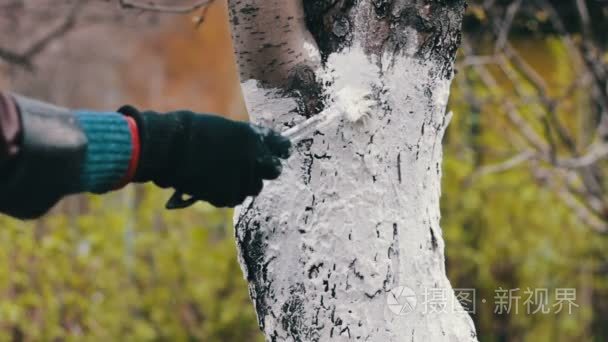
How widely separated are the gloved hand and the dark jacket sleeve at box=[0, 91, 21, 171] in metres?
0.21

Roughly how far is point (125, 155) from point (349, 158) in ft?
1.70

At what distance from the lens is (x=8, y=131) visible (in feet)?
4.16

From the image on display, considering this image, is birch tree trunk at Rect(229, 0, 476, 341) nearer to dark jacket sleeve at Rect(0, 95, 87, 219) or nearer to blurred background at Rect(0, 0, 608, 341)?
dark jacket sleeve at Rect(0, 95, 87, 219)

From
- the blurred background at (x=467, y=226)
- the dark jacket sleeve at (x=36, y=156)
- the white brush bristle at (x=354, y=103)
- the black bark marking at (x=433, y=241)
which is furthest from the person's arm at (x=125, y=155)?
the blurred background at (x=467, y=226)

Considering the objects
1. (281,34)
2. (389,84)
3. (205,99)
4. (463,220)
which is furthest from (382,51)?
(205,99)

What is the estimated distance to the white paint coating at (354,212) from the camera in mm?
1729

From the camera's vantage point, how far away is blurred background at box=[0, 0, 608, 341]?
3957mm

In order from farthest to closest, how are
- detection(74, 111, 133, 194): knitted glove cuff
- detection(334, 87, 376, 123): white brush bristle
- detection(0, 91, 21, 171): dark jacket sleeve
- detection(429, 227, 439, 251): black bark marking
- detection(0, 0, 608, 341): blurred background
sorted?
1. detection(0, 0, 608, 341): blurred background
2. detection(429, 227, 439, 251): black bark marking
3. detection(334, 87, 376, 123): white brush bristle
4. detection(74, 111, 133, 194): knitted glove cuff
5. detection(0, 91, 21, 171): dark jacket sleeve

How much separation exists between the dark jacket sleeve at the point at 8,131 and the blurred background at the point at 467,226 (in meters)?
2.25

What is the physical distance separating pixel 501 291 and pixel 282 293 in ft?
11.2

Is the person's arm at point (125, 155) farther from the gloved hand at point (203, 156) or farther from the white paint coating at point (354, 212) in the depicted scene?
the white paint coating at point (354, 212)

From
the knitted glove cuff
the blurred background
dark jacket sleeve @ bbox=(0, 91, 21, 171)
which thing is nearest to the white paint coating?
the knitted glove cuff

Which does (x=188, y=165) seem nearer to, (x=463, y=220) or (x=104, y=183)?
(x=104, y=183)

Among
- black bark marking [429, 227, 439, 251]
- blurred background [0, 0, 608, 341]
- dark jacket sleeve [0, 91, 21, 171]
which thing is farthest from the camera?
blurred background [0, 0, 608, 341]
